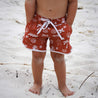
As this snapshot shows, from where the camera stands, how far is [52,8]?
139cm

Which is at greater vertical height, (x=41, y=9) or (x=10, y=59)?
(x=41, y=9)

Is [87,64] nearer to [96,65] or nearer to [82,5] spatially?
[96,65]

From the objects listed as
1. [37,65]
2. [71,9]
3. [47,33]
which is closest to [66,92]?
[37,65]

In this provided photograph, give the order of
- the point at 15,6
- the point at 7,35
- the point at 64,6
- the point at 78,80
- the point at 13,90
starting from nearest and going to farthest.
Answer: the point at 64,6, the point at 13,90, the point at 78,80, the point at 7,35, the point at 15,6

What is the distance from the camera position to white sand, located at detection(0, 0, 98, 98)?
66.6 inches

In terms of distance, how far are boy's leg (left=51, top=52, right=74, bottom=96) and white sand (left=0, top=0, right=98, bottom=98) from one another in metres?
0.06

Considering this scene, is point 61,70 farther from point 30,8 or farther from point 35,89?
point 30,8

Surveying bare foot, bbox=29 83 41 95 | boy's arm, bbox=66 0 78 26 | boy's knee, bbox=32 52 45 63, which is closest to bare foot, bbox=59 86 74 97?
bare foot, bbox=29 83 41 95

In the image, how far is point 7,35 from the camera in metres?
2.92

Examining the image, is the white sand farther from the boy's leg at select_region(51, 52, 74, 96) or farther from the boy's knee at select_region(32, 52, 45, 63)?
the boy's knee at select_region(32, 52, 45, 63)

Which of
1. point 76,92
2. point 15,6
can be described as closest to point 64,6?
point 76,92

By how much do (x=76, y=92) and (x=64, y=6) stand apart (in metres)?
0.83

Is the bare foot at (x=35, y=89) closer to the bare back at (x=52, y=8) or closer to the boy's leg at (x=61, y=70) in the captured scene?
the boy's leg at (x=61, y=70)

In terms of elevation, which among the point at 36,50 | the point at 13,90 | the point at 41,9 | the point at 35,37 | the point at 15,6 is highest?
the point at 41,9
